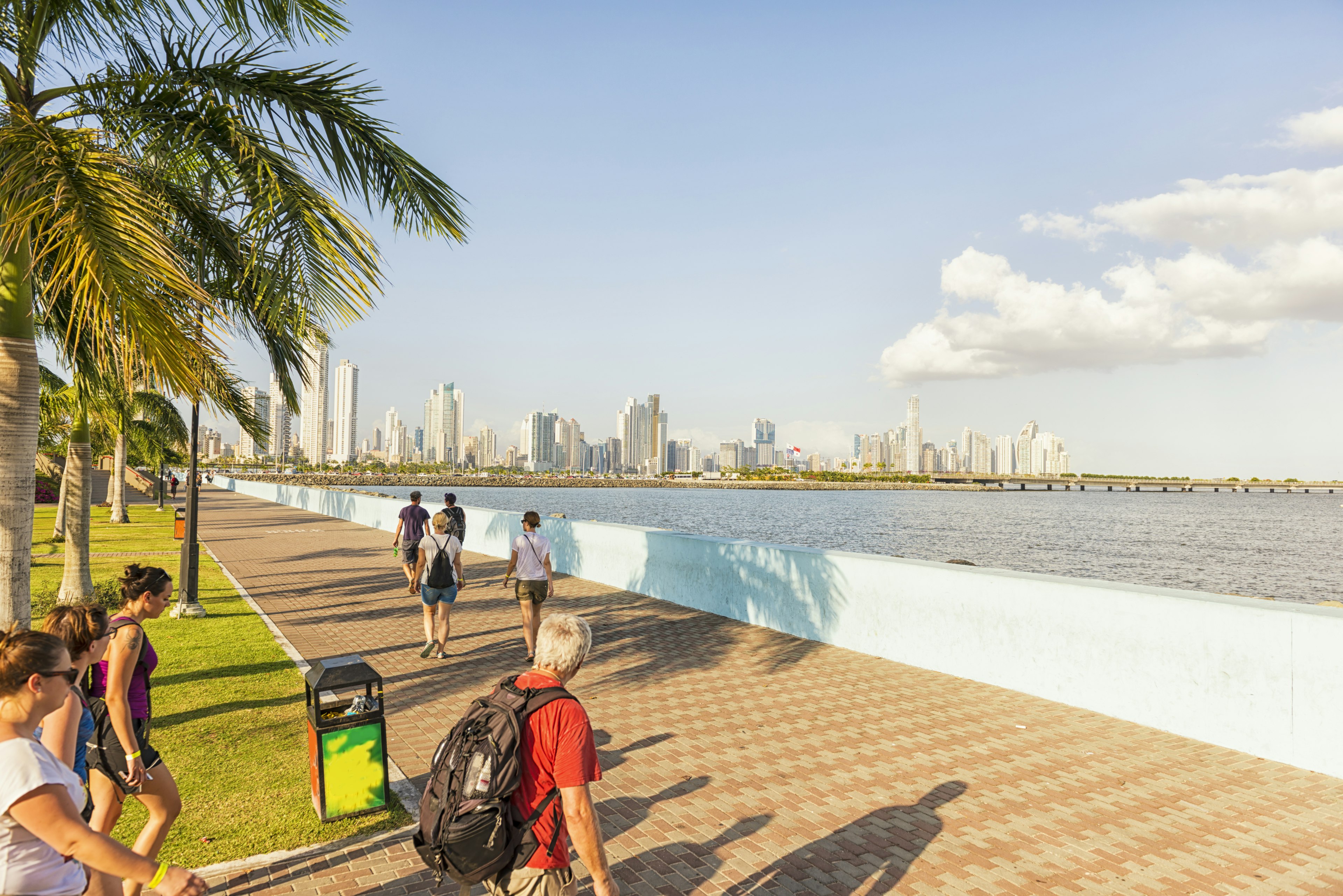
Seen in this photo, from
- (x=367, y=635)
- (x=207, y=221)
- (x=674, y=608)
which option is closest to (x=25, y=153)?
(x=207, y=221)

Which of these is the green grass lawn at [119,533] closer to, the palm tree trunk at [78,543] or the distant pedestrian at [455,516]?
the palm tree trunk at [78,543]

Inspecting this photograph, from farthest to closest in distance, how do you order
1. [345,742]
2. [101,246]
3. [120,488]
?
1. [120,488]
2. [345,742]
3. [101,246]

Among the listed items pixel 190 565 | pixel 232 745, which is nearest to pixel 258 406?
pixel 190 565

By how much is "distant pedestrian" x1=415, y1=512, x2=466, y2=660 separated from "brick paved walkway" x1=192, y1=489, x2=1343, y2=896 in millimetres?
338

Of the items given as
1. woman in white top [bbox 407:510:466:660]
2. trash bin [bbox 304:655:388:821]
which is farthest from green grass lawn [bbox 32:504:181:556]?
trash bin [bbox 304:655:388:821]

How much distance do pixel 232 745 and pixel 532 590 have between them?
3413 mm

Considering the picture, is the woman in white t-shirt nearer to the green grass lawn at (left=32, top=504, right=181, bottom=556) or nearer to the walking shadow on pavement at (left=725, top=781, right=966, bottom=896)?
the walking shadow on pavement at (left=725, top=781, right=966, bottom=896)

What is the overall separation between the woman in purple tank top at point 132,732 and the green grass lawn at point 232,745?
2.16 ft

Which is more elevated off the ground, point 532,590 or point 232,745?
point 532,590

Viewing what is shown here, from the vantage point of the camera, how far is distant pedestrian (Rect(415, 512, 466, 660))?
8.80 metres

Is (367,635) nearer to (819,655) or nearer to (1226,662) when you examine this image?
(819,655)

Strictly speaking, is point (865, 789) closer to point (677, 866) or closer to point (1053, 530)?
point (677, 866)

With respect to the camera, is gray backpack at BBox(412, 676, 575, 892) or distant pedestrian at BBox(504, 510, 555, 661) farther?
distant pedestrian at BBox(504, 510, 555, 661)

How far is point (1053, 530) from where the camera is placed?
215 ft
